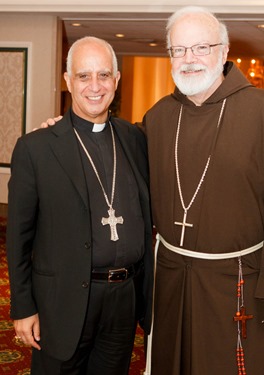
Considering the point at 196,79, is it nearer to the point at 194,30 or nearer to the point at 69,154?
the point at 194,30

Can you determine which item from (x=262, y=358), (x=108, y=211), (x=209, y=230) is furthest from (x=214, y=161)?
(x=262, y=358)

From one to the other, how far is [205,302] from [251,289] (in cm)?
22

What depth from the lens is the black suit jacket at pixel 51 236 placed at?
7.47ft

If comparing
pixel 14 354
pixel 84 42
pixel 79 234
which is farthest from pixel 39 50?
pixel 79 234

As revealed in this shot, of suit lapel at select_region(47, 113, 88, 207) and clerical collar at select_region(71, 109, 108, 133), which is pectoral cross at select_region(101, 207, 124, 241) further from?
clerical collar at select_region(71, 109, 108, 133)

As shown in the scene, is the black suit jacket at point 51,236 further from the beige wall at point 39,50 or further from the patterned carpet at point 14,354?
the beige wall at point 39,50

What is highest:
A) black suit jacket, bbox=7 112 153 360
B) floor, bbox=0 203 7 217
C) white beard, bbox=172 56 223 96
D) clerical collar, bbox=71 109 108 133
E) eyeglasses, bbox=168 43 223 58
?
eyeglasses, bbox=168 43 223 58

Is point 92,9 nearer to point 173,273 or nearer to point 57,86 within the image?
point 57,86

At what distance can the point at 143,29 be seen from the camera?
8.30 m

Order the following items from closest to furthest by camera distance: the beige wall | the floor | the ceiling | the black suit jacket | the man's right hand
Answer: the black suit jacket → the man's right hand → the ceiling → the beige wall → the floor

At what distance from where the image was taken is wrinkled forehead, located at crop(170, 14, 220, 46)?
2441 mm

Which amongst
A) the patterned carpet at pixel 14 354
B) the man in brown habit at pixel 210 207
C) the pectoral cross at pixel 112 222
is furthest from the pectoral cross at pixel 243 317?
the patterned carpet at pixel 14 354

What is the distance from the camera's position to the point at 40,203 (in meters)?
2.31

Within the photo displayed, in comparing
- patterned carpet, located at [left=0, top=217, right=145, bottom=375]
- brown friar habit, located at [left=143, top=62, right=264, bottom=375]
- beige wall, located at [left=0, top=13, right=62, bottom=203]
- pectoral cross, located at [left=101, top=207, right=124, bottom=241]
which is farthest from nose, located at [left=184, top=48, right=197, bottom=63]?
beige wall, located at [left=0, top=13, right=62, bottom=203]
